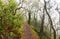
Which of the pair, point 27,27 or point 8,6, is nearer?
point 8,6

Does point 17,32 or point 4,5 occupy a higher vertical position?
point 4,5

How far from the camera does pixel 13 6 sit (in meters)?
6.70

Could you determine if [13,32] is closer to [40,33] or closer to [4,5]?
[4,5]

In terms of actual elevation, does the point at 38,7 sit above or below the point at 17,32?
above

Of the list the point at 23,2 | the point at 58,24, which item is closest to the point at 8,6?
the point at 23,2

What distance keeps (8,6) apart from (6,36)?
47.6 inches

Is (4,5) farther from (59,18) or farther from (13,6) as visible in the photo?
(59,18)

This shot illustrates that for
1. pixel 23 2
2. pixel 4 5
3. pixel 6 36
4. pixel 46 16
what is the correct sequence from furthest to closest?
pixel 46 16, pixel 23 2, pixel 6 36, pixel 4 5

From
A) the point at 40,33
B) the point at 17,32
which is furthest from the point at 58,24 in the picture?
the point at 17,32

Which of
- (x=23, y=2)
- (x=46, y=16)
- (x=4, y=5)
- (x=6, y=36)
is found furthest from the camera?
(x=46, y=16)

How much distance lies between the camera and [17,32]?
23.8 ft

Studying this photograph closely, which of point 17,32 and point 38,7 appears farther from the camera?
point 38,7

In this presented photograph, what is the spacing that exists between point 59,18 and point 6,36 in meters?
3.66

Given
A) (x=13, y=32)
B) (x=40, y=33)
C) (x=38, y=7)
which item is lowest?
(x=40, y=33)
